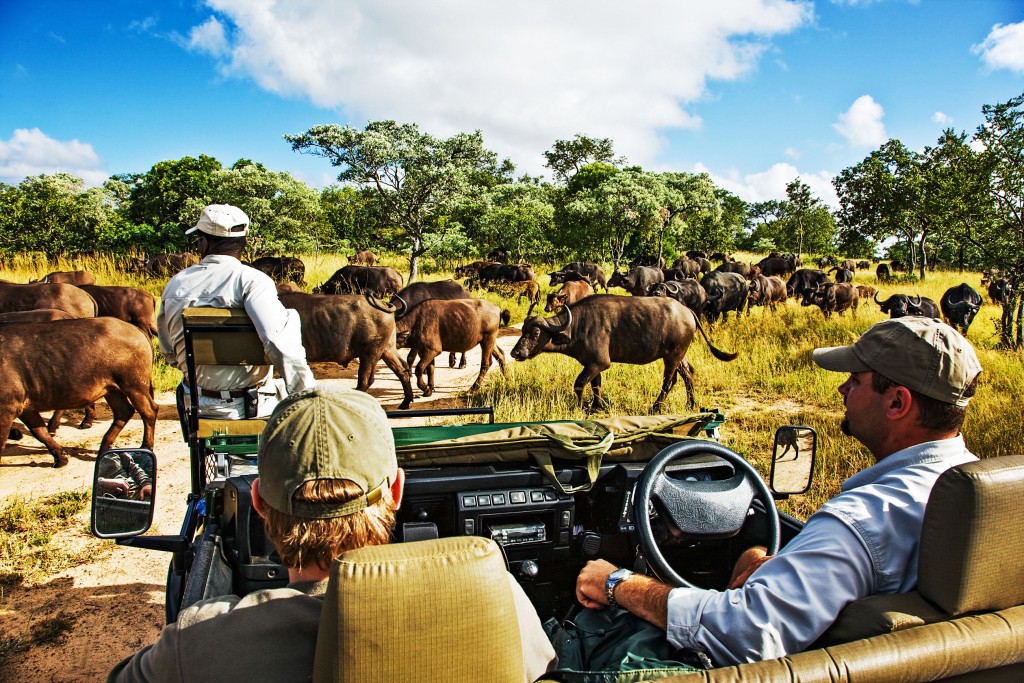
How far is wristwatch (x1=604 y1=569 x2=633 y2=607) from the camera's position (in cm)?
220

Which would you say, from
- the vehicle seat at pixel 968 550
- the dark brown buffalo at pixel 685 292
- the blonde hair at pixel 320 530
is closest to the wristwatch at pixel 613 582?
the vehicle seat at pixel 968 550

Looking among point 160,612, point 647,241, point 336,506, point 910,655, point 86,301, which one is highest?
point 647,241

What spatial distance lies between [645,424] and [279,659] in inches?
93.2

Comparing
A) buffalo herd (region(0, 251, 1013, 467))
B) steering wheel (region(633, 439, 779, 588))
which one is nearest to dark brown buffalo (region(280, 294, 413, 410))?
buffalo herd (region(0, 251, 1013, 467))

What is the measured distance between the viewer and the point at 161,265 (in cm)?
2128

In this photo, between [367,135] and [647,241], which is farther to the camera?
[647,241]

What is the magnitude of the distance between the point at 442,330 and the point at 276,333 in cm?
707

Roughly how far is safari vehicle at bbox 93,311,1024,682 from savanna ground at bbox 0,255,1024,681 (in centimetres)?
197

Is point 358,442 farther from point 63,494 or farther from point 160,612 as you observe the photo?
point 63,494

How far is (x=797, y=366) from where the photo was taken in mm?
12180

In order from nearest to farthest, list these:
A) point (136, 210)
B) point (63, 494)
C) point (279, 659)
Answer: point (279, 659), point (63, 494), point (136, 210)

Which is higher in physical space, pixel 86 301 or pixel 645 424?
pixel 86 301

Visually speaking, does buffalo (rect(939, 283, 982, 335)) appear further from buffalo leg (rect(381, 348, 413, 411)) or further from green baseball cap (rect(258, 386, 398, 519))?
green baseball cap (rect(258, 386, 398, 519))

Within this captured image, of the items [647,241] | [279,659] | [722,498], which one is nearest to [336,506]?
[279,659]
